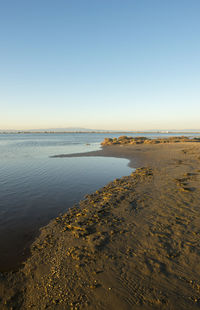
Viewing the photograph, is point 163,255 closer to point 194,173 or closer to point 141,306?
point 141,306

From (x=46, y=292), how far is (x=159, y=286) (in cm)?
261

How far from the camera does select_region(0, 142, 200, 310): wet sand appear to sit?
3.33m

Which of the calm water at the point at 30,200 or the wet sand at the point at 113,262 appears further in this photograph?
the calm water at the point at 30,200

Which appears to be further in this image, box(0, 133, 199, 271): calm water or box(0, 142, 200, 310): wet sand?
box(0, 133, 199, 271): calm water

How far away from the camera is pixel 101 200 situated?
860cm

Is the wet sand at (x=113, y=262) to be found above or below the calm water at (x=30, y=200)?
above

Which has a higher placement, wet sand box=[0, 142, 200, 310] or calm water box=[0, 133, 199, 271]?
wet sand box=[0, 142, 200, 310]

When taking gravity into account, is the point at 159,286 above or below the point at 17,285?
above

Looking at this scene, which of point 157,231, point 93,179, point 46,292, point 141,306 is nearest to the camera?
point 141,306

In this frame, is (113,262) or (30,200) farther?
(30,200)

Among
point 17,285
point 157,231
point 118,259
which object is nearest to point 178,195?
point 157,231

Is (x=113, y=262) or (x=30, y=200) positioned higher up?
(x=113, y=262)

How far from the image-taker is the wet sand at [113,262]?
3.33m

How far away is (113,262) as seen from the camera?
425 centimetres
